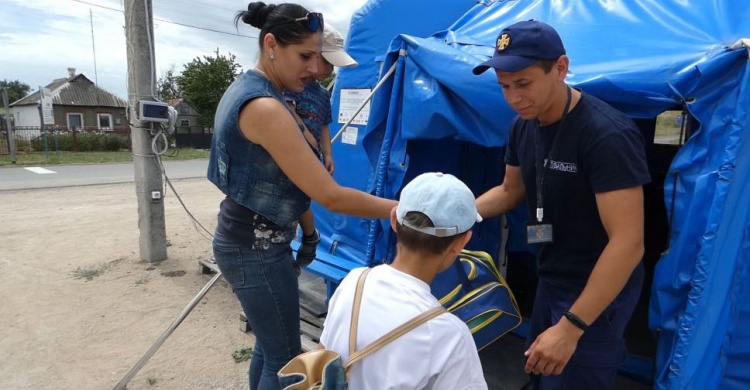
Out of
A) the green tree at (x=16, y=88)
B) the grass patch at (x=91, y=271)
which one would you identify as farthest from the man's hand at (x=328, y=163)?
the green tree at (x=16, y=88)

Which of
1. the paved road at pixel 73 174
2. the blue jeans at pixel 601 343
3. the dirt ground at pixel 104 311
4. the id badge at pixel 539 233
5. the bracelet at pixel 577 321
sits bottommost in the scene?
the paved road at pixel 73 174

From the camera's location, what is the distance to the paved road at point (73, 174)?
40.7ft

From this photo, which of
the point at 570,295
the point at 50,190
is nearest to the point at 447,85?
the point at 570,295

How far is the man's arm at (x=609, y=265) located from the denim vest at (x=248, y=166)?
3.48 ft

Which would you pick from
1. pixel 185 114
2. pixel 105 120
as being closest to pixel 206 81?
pixel 185 114

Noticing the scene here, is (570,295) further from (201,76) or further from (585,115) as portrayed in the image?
(201,76)

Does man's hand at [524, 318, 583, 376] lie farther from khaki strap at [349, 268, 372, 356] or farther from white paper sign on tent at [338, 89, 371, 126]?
white paper sign on tent at [338, 89, 371, 126]

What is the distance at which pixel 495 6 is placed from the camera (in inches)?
136

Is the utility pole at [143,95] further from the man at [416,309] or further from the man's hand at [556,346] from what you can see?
the man's hand at [556,346]

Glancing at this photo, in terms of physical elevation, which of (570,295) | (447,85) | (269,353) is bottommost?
(269,353)

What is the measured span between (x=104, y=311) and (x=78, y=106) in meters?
42.6

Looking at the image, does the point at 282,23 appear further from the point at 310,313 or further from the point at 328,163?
the point at 310,313

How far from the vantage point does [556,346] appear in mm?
1596

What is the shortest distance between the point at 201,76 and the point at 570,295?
30.4 m
